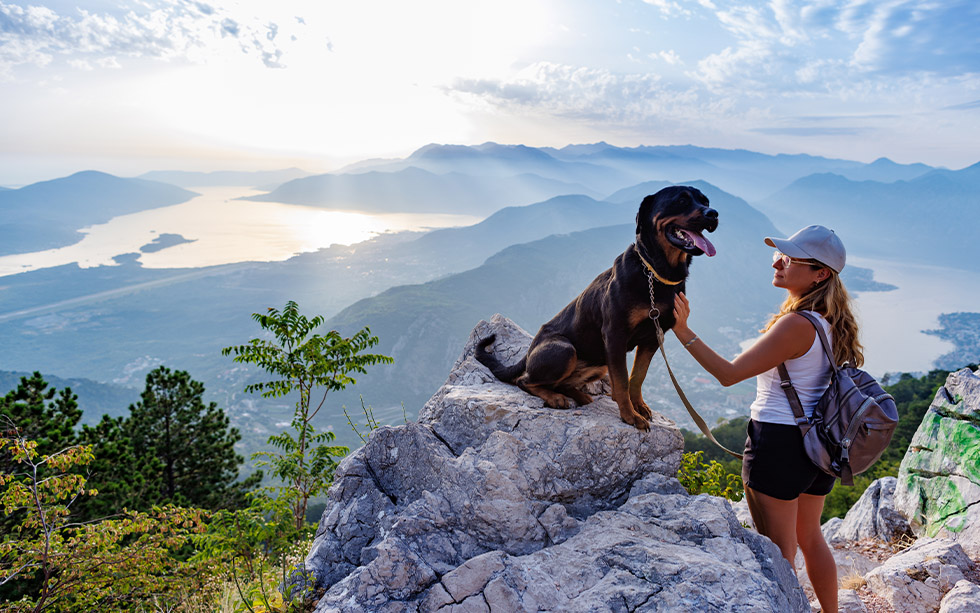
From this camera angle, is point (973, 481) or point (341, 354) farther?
point (341, 354)

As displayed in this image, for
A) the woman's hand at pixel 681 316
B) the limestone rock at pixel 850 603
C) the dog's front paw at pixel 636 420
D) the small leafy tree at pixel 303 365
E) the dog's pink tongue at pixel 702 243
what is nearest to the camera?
the dog's pink tongue at pixel 702 243

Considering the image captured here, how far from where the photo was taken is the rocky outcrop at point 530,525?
9.02ft

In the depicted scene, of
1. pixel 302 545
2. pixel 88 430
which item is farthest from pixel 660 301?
pixel 88 430

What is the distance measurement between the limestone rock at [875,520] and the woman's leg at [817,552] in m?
3.98

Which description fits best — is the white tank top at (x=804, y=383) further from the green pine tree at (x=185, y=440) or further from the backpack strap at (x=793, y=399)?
the green pine tree at (x=185, y=440)

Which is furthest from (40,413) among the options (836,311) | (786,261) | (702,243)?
(836,311)

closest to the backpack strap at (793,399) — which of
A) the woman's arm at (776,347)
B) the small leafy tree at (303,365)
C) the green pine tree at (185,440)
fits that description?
the woman's arm at (776,347)

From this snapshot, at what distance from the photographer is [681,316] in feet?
12.3

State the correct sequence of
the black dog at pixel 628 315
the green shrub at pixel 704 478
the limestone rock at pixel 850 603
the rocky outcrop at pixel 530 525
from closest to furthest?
1. the rocky outcrop at pixel 530 525
2. the black dog at pixel 628 315
3. the limestone rock at pixel 850 603
4. the green shrub at pixel 704 478

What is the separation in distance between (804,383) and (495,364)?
11.2ft

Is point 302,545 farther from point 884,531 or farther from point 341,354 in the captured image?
point 884,531

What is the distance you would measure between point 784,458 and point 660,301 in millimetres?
1391

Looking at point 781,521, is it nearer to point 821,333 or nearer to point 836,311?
point 821,333

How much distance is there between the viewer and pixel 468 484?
3668 mm
